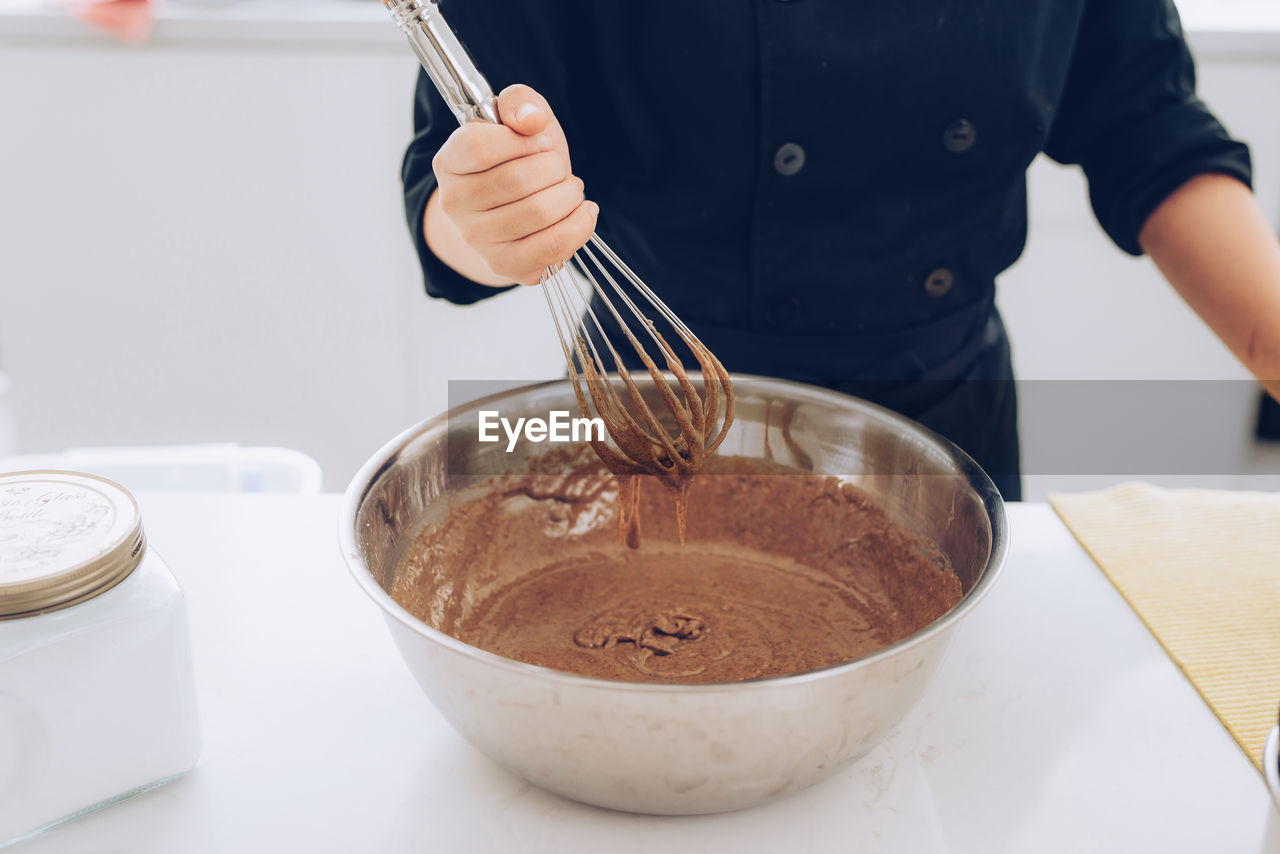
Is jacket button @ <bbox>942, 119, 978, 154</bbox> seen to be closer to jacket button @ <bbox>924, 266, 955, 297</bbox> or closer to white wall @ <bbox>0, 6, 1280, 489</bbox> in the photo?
jacket button @ <bbox>924, 266, 955, 297</bbox>

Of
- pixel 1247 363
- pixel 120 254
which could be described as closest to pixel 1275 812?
pixel 1247 363

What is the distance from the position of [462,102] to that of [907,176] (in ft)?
1.50

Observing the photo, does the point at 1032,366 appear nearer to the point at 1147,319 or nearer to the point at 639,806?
the point at 1147,319

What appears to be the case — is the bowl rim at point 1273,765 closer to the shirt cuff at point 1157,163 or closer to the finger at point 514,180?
the finger at point 514,180

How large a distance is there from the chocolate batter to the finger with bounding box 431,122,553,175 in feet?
0.82

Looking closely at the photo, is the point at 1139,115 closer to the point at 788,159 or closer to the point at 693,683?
the point at 788,159

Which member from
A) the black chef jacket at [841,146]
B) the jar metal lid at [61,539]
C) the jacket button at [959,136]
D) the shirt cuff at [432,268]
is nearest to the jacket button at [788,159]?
the black chef jacket at [841,146]

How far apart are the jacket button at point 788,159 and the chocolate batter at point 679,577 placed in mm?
246

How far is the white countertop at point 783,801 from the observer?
52 centimetres

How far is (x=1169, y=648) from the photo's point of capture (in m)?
0.66

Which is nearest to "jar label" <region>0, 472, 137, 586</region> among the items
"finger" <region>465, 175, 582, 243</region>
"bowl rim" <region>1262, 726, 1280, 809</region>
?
"finger" <region>465, 175, 582, 243</region>

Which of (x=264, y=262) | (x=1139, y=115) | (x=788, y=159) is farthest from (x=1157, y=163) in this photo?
(x=264, y=262)

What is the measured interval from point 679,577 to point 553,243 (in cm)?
28

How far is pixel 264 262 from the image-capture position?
1835 mm
